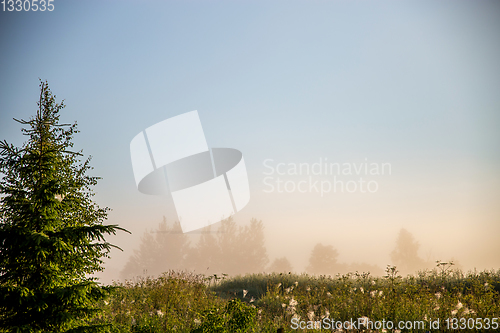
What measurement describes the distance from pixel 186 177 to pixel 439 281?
511 inches

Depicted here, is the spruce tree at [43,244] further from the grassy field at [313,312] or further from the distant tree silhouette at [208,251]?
the distant tree silhouette at [208,251]

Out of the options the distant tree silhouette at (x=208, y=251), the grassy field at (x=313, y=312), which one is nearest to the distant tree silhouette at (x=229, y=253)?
the distant tree silhouette at (x=208, y=251)

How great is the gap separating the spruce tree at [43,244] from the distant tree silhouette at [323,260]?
37.7 meters

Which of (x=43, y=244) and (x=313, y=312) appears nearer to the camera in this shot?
(x=43, y=244)

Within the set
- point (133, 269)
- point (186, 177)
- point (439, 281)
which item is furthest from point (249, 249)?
point (439, 281)

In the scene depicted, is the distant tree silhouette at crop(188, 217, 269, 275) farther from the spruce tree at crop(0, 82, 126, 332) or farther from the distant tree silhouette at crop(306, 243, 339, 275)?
the spruce tree at crop(0, 82, 126, 332)

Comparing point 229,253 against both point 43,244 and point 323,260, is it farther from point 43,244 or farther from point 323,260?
point 43,244

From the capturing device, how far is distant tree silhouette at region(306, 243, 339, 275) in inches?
1591

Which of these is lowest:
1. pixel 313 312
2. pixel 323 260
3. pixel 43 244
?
pixel 323 260

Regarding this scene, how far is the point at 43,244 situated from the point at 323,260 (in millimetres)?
39048

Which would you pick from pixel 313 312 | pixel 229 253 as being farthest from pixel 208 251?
pixel 313 312

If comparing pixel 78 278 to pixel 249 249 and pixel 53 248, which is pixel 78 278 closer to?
pixel 53 248

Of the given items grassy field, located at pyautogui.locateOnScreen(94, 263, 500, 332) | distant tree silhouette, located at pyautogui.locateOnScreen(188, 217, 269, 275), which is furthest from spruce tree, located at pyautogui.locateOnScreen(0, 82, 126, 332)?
distant tree silhouette, located at pyautogui.locateOnScreen(188, 217, 269, 275)

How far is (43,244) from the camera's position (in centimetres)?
506
